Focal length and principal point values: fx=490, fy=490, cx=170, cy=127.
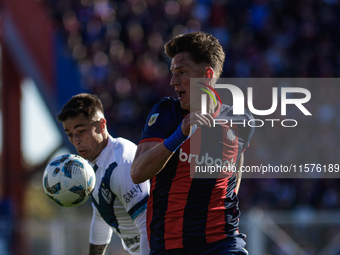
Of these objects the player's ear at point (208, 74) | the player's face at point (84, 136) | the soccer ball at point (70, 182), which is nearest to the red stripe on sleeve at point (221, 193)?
the player's ear at point (208, 74)

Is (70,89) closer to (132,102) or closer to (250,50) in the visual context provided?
(132,102)

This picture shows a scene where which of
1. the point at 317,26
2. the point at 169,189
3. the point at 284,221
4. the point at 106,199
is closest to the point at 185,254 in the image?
the point at 169,189

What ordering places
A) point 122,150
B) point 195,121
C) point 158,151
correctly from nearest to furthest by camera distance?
point 195,121 → point 158,151 → point 122,150

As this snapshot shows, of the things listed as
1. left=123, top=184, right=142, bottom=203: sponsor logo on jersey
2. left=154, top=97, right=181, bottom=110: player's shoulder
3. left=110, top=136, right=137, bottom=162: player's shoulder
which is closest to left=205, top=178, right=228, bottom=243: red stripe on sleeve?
left=154, top=97, right=181, bottom=110: player's shoulder

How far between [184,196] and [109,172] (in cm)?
106

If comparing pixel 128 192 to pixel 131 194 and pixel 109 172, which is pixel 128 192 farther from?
pixel 109 172

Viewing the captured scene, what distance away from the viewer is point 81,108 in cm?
488

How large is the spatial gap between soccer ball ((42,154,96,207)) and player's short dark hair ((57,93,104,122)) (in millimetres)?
484

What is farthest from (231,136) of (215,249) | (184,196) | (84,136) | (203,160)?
(84,136)

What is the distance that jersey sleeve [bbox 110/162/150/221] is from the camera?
14.7 ft

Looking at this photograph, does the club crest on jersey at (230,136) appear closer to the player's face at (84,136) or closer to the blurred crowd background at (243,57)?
the player's face at (84,136)

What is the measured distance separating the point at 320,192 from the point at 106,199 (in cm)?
722

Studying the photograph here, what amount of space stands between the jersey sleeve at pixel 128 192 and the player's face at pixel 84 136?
0.42 meters

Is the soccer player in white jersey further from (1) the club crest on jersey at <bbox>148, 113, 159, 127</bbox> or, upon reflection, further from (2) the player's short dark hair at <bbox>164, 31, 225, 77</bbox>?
(2) the player's short dark hair at <bbox>164, 31, 225, 77</bbox>
